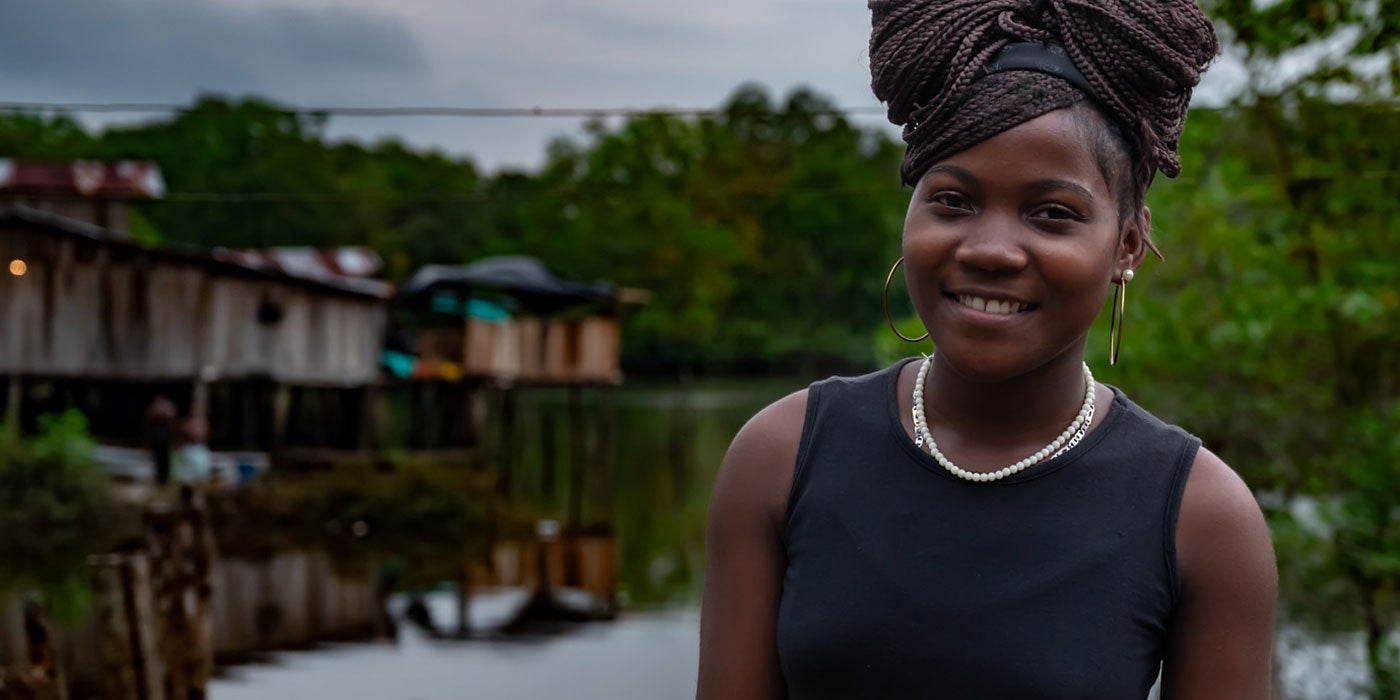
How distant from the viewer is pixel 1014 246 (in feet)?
5.44

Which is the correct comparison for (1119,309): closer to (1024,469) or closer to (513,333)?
(1024,469)

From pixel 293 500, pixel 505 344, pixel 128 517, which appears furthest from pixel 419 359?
pixel 128 517

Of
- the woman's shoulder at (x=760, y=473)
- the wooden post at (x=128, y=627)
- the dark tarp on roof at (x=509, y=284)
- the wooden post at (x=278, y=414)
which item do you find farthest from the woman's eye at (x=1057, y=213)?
the wooden post at (x=278, y=414)

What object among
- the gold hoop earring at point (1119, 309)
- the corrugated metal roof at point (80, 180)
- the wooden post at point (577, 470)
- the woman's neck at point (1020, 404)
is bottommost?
the wooden post at point (577, 470)

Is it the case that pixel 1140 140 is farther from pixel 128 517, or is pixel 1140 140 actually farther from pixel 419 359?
pixel 419 359

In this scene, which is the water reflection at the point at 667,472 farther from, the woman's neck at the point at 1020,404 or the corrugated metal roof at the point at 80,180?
the woman's neck at the point at 1020,404

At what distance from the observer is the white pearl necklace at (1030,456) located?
172cm

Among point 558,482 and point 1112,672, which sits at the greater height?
point 1112,672

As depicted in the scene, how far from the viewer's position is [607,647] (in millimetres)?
23031

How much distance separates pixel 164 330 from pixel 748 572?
2887 centimetres

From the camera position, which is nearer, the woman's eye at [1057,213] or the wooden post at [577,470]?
the woman's eye at [1057,213]

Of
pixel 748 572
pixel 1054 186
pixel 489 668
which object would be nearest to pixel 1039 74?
pixel 1054 186

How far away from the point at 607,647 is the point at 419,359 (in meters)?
11.0

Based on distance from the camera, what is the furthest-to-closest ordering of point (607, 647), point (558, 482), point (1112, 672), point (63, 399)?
point (558, 482), point (63, 399), point (607, 647), point (1112, 672)
